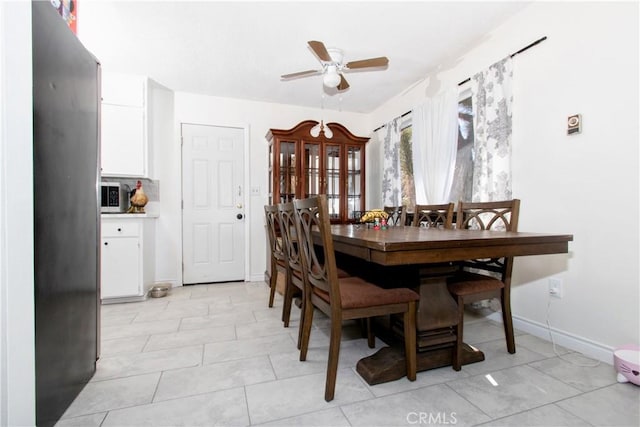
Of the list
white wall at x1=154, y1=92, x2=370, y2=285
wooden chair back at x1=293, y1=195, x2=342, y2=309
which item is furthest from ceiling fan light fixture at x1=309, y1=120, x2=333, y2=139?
wooden chair back at x1=293, y1=195, x2=342, y2=309

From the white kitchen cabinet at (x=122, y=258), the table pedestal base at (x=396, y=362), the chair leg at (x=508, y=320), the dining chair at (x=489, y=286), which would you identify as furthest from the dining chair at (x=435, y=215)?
the white kitchen cabinet at (x=122, y=258)

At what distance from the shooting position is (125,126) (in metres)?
3.25

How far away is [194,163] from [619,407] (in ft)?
13.5

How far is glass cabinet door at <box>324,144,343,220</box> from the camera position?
3953 millimetres

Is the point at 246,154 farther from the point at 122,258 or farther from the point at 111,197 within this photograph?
the point at 122,258

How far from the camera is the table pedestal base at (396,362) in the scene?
5.05 ft

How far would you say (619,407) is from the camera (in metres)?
1.34

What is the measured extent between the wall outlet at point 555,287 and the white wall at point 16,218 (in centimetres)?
277

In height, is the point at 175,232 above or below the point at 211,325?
above

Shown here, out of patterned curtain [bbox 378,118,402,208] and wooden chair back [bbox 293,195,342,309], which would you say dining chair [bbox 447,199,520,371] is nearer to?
wooden chair back [bbox 293,195,342,309]

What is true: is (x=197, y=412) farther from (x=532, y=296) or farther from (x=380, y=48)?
(x=380, y=48)

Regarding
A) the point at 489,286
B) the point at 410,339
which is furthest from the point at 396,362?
the point at 489,286

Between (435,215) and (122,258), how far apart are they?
2998 millimetres

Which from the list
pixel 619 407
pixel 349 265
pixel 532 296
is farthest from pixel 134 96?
pixel 619 407
